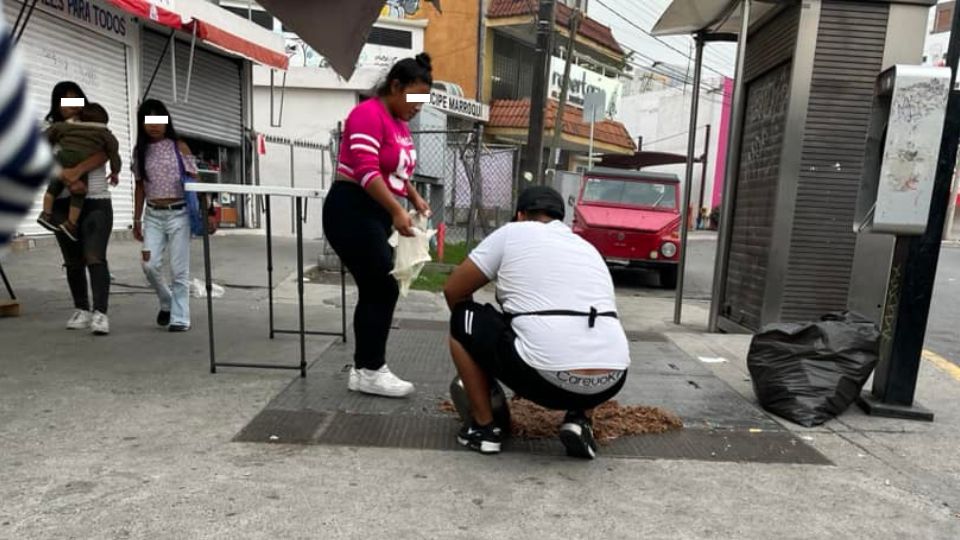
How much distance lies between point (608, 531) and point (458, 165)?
34.6 ft

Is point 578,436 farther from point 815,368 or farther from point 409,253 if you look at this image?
point 815,368

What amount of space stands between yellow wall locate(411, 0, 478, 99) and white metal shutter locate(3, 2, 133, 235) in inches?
368

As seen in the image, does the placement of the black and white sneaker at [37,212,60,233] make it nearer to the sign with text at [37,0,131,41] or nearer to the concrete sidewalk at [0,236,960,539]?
the concrete sidewalk at [0,236,960,539]

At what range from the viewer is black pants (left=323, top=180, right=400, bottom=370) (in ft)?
10.6

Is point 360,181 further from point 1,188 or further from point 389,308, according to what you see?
point 1,188

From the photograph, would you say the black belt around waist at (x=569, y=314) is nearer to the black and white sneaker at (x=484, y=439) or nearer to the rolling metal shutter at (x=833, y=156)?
the black and white sneaker at (x=484, y=439)

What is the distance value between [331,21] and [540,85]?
4.86m

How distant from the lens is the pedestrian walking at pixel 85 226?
436 centimetres

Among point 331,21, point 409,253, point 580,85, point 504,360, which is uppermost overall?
point 580,85

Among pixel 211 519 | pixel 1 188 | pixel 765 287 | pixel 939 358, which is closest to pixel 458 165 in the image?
pixel 765 287

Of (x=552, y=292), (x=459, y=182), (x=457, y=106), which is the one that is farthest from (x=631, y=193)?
(x=552, y=292)

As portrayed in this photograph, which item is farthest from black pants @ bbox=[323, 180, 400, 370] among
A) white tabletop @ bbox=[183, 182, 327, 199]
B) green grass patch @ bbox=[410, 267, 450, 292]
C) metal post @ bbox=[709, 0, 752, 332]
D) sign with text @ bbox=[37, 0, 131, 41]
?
sign with text @ bbox=[37, 0, 131, 41]

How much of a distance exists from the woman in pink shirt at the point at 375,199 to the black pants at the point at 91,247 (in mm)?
2238

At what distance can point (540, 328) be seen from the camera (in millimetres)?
2623
